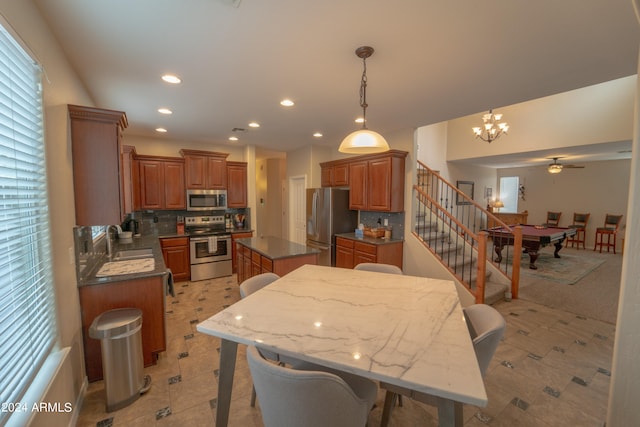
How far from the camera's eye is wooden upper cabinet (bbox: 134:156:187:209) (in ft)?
15.1

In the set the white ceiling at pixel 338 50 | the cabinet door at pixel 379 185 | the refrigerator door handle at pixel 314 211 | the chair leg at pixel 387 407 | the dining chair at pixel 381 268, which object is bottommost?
the chair leg at pixel 387 407

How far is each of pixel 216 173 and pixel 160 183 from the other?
978 mm

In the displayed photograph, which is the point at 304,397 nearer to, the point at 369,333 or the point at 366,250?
the point at 369,333

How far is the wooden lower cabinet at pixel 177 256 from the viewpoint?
Result: 14.9 feet

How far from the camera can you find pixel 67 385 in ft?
5.59

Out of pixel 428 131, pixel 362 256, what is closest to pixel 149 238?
pixel 362 256

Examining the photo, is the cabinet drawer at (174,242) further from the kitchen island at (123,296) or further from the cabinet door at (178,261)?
the kitchen island at (123,296)

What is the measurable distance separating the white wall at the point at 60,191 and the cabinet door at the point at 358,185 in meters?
3.75

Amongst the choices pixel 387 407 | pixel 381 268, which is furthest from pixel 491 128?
pixel 387 407

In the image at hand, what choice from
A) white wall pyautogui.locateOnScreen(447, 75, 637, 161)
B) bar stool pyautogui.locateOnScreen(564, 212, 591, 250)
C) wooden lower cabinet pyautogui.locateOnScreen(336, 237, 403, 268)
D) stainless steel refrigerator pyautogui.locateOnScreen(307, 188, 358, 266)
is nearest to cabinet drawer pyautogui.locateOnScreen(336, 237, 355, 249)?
wooden lower cabinet pyautogui.locateOnScreen(336, 237, 403, 268)

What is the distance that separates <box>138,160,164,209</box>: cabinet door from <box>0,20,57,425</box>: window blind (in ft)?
11.0

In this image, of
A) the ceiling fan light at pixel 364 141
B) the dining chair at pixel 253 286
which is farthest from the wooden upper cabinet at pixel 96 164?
the ceiling fan light at pixel 364 141

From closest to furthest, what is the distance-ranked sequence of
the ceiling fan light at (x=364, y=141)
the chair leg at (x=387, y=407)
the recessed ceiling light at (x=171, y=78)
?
the chair leg at (x=387, y=407), the ceiling fan light at (x=364, y=141), the recessed ceiling light at (x=171, y=78)

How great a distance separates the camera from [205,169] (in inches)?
197
